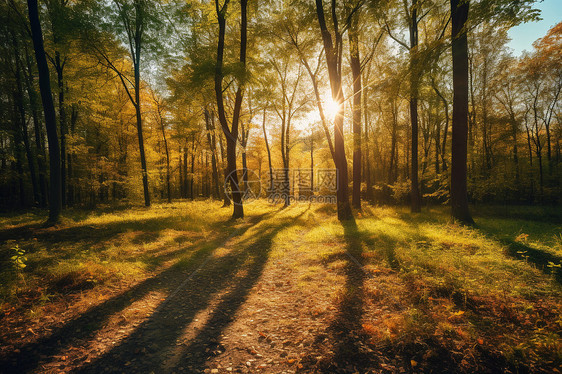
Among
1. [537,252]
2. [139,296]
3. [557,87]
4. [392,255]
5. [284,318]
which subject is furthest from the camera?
[557,87]

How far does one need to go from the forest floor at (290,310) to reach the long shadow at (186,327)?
21mm

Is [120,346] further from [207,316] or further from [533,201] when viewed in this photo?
[533,201]

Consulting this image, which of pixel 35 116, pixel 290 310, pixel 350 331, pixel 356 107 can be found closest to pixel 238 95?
pixel 356 107

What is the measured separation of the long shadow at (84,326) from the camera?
2557mm

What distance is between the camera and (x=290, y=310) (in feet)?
12.7

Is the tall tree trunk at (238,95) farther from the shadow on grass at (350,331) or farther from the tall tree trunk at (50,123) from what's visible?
the shadow on grass at (350,331)

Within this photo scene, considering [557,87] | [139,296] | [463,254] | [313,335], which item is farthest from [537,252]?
[557,87]

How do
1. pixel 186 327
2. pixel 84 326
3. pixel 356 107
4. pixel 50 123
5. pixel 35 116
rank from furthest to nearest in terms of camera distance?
pixel 35 116, pixel 356 107, pixel 50 123, pixel 186 327, pixel 84 326

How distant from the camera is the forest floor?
8.42ft

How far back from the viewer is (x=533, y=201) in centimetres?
2344

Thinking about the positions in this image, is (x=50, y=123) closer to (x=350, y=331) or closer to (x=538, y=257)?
(x=350, y=331)

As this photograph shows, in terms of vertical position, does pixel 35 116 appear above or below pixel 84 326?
above

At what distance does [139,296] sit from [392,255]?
634 centimetres

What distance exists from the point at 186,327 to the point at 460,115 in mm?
11340
